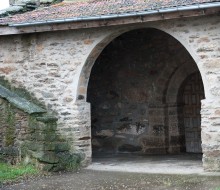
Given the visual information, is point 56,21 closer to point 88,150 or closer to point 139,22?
point 139,22

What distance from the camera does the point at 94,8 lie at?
951 cm

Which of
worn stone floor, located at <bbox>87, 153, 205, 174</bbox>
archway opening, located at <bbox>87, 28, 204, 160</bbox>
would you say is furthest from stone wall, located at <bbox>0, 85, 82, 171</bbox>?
archway opening, located at <bbox>87, 28, 204, 160</bbox>

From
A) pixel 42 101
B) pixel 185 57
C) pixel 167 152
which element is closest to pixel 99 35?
pixel 42 101

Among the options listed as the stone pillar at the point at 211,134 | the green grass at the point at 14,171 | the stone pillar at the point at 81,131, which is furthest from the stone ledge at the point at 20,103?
the stone pillar at the point at 211,134

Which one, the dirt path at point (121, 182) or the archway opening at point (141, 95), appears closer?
the dirt path at point (121, 182)

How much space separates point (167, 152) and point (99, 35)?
3466 millimetres

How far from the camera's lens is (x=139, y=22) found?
8.60 meters

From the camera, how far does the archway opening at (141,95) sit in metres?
11.2

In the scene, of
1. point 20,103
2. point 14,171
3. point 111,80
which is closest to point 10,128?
point 20,103

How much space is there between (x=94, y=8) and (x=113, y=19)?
953 mm

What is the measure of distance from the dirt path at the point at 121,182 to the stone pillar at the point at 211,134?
0.36 metres

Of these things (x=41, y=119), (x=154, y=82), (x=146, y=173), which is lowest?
(x=146, y=173)

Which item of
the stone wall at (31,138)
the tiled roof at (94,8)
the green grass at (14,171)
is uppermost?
the tiled roof at (94,8)

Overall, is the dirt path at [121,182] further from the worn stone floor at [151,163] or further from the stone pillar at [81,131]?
the stone pillar at [81,131]
